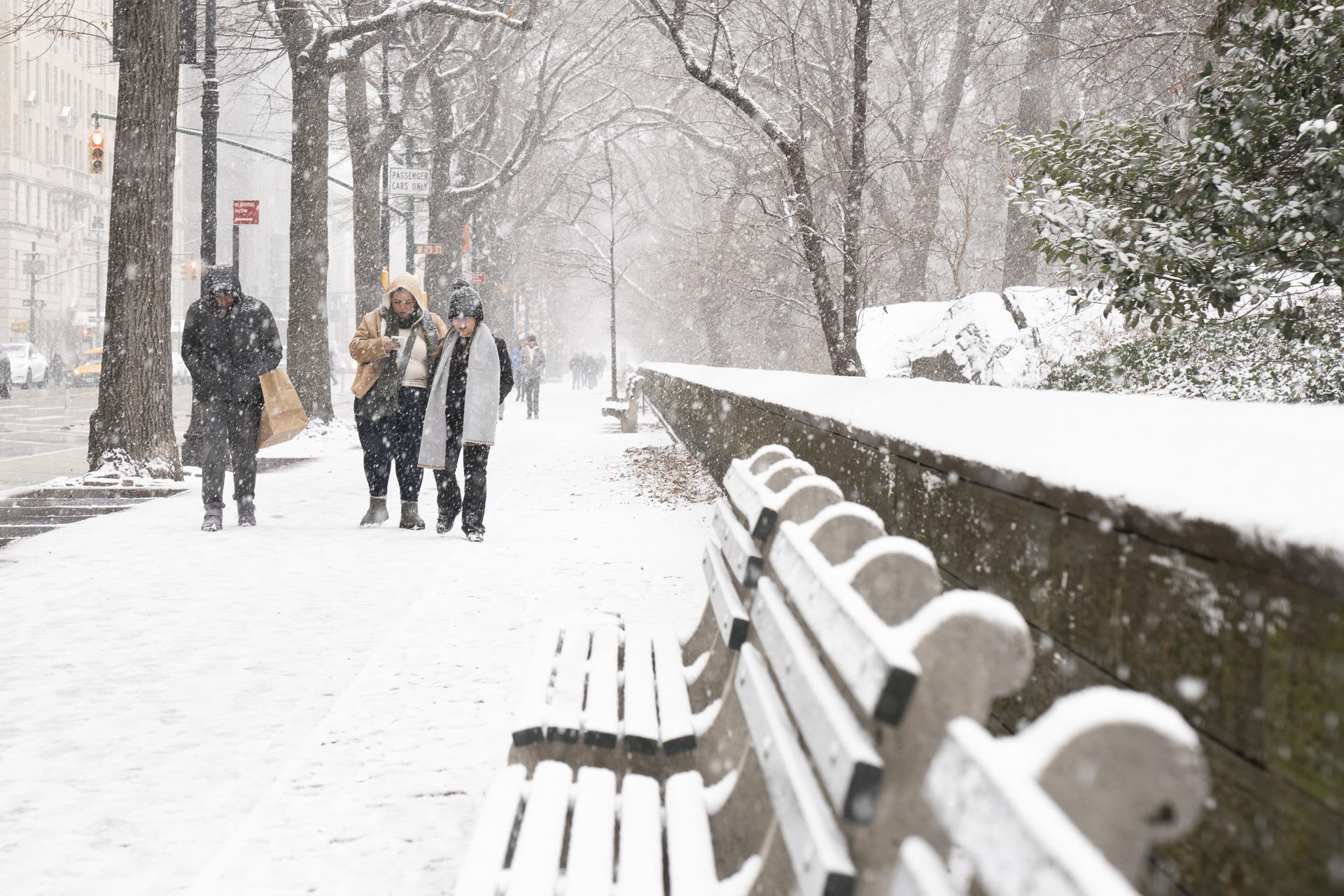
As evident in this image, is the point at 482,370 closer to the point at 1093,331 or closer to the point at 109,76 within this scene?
the point at 1093,331

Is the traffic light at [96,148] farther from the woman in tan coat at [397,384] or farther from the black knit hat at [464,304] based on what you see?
the black knit hat at [464,304]

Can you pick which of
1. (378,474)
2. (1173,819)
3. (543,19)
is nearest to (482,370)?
(378,474)

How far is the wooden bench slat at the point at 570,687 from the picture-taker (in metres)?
2.66

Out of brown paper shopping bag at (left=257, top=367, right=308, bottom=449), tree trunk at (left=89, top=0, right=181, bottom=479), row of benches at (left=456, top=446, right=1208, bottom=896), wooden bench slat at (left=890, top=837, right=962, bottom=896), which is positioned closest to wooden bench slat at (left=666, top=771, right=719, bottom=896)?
row of benches at (left=456, top=446, right=1208, bottom=896)

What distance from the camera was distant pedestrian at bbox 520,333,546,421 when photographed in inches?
1098

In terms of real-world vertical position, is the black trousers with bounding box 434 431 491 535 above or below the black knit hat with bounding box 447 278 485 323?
below

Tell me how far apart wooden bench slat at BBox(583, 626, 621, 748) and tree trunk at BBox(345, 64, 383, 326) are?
17510 millimetres

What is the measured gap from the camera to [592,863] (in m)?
2.03

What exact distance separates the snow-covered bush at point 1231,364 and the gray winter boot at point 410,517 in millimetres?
5605

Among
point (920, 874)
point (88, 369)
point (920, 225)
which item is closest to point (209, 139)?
point (920, 225)

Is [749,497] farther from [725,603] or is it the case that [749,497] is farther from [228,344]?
[228,344]

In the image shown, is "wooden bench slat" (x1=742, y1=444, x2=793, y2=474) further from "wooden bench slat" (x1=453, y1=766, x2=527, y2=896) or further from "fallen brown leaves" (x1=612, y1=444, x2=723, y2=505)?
"fallen brown leaves" (x1=612, y1=444, x2=723, y2=505)

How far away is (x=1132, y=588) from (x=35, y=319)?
6622 centimetres

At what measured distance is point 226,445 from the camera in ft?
29.1
